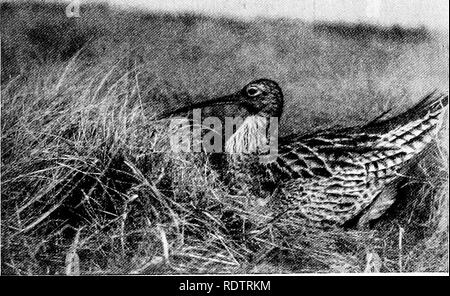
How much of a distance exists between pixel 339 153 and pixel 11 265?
48.3 inches

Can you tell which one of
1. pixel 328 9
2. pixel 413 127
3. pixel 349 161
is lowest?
pixel 349 161

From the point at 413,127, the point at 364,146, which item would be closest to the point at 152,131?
the point at 364,146

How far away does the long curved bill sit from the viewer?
100 inches

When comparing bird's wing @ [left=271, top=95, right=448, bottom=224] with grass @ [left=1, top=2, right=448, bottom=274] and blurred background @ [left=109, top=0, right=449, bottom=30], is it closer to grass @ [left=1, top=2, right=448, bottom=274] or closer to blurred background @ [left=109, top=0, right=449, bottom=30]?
grass @ [left=1, top=2, right=448, bottom=274]

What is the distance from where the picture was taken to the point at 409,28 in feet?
8.60

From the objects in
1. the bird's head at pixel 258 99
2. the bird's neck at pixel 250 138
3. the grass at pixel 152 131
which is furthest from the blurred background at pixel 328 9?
the bird's neck at pixel 250 138

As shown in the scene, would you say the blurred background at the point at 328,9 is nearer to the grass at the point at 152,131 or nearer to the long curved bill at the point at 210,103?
the grass at the point at 152,131

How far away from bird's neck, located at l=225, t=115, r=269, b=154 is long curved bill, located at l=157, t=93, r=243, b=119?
0.27ft

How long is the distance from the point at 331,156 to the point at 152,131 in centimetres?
65

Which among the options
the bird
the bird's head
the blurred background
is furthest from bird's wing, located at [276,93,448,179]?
the blurred background

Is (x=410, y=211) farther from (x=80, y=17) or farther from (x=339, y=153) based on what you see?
(x=80, y=17)

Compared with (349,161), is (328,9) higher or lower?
higher

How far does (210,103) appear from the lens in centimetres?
257

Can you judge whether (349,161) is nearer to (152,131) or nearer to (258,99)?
(258,99)
